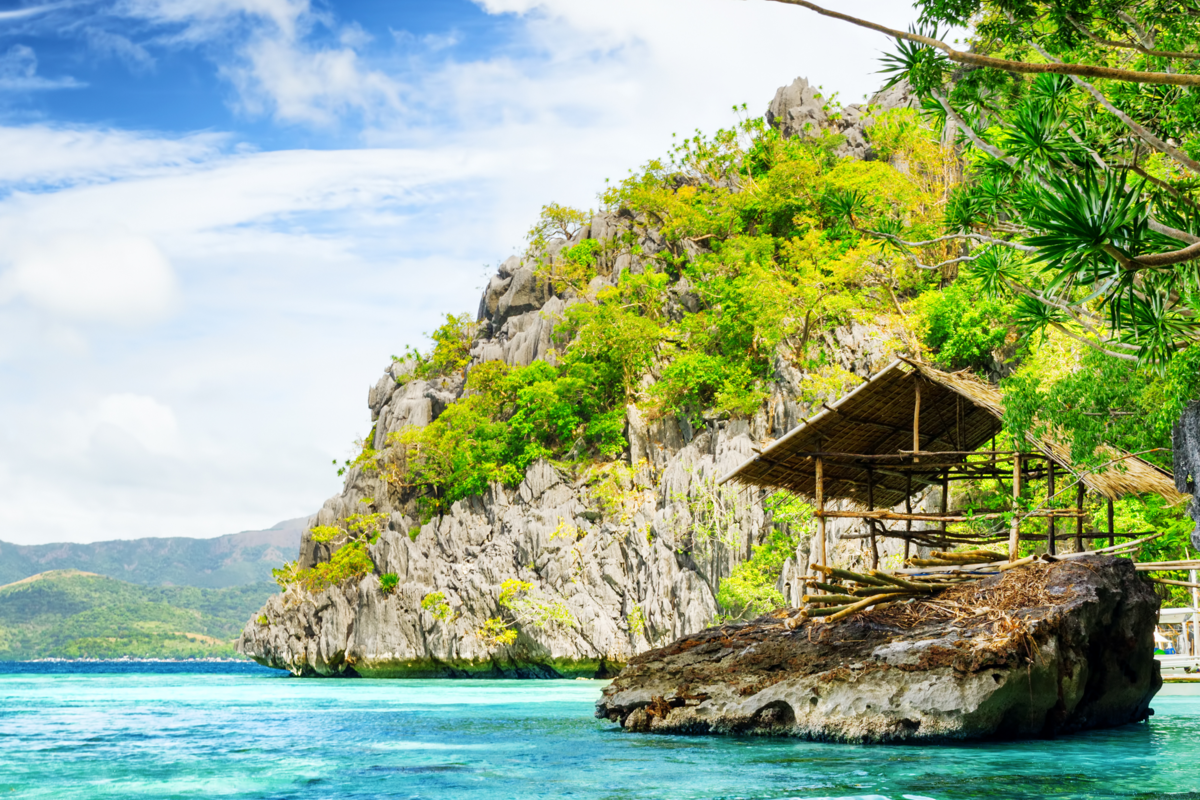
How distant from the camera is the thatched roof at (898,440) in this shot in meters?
9.88

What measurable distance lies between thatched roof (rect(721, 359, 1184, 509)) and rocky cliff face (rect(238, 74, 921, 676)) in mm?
6425

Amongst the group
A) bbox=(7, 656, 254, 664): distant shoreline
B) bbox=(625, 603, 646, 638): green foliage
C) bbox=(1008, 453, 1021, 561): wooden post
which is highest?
bbox=(1008, 453, 1021, 561): wooden post

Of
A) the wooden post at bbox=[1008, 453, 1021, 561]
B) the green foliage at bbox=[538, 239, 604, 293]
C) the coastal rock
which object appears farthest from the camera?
the green foliage at bbox=[538, 239, 604, 293]

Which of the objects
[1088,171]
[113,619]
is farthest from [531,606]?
Result: [113,619]

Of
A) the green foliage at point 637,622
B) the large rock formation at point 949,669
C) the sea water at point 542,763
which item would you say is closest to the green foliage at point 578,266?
the green foliage at point 637,622

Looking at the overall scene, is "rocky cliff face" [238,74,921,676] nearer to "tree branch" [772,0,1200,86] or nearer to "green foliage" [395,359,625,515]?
"green foliage" [395,359,625,515]

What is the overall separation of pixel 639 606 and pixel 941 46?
818 inches

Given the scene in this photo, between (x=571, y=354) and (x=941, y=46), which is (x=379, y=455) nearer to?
(x=571, y=354)

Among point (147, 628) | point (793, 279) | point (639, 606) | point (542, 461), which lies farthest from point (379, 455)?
point (147, 628)

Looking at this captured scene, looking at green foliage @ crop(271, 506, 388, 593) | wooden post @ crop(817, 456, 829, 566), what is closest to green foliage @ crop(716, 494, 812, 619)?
wooden post @ crop(817, 456, 829, 566)

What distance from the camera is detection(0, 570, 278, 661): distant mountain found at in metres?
93.3

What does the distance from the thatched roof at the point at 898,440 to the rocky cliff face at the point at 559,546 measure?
643 centimetres

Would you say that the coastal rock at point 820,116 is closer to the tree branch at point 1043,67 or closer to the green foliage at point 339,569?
the green foliage at point 339,569

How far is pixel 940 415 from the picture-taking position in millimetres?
11445
